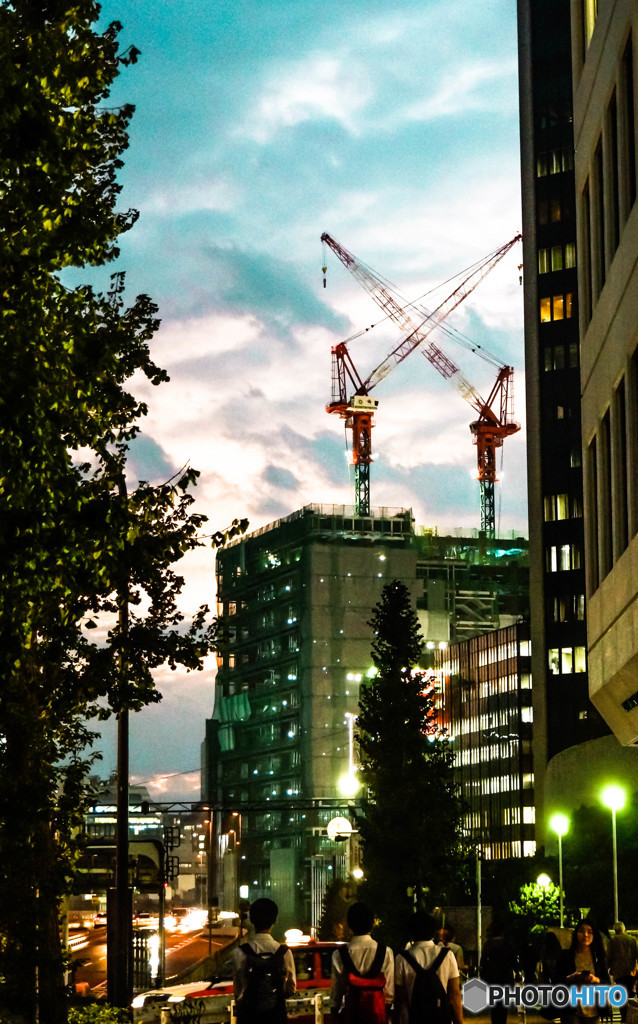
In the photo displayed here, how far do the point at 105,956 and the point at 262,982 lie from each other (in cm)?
4966

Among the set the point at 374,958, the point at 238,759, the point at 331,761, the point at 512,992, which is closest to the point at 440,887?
the point at 512,992

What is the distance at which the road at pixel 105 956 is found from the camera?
178ft

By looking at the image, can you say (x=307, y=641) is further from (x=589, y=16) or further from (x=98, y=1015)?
(x=98, y=1015)

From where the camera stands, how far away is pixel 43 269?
12.5 m

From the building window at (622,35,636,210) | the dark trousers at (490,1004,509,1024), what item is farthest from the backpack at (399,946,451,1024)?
the building window at (622,35,636,210)

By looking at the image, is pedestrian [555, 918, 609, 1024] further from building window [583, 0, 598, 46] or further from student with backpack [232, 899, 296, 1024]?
building window [583, 0, 598, 46]

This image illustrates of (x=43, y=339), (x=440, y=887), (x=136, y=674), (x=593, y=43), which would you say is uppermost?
(x=593, y=43)

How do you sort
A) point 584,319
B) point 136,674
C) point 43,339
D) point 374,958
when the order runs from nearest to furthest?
point 374,958 → point 43,339 → point 136,674 → point 584,319

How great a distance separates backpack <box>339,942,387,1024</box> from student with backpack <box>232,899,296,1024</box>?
0.62 meters

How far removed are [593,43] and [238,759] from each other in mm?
165668

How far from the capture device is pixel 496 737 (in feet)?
445

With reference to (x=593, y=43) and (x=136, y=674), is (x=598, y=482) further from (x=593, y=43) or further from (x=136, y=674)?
(x=136, y=674)

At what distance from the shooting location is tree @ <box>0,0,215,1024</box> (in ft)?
40.3

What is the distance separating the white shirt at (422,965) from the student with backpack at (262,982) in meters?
0.89
